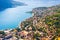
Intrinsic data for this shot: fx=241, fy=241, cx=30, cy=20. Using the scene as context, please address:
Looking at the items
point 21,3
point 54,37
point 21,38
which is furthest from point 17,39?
point 21,3

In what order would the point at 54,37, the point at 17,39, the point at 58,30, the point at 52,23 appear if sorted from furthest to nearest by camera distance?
1. the point at 52,23
2. the point at 17,39
3. the point at 58,30
4. the point at 54,37

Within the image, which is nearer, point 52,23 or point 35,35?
point 35,35

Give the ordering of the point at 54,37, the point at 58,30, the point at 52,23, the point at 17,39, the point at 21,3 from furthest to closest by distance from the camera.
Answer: the point at 21,3, the point at 52,23, the point at 17,39, the point at 58,30, the point at 54,37

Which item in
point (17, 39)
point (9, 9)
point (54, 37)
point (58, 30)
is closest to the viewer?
point (54, 37)

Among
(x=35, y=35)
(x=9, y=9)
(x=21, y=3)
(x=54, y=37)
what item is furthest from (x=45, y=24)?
(x=21, y=3)

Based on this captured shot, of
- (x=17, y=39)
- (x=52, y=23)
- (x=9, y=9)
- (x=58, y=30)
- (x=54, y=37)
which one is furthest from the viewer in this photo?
(x=9, y=9)

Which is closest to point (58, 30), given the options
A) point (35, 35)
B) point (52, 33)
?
point (52, 33)

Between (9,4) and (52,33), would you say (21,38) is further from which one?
(9,4)

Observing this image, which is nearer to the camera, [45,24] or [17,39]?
[17,39]

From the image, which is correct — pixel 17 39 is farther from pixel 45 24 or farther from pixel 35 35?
pixel 45 24
